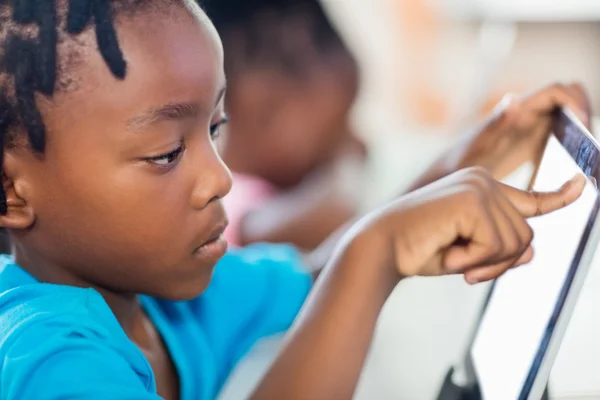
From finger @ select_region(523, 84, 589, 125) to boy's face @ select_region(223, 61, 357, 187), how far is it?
0.82 m

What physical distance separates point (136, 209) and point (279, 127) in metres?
0.97

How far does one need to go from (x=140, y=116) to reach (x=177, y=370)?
27 centimetres

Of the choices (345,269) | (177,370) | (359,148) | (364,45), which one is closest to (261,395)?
(345,269)

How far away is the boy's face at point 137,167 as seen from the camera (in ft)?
1.65

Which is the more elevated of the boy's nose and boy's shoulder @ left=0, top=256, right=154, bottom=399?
the boy's nose

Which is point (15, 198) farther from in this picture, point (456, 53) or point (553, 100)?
point (456, 53)

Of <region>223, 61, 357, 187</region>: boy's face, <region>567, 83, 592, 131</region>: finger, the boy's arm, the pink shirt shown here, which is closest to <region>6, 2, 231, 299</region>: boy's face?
the boy's arm

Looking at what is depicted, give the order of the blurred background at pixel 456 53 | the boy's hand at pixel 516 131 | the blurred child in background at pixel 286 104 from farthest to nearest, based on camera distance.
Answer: the blurred background at pixel 456 53
the blurred child in background at pixel 286 104
the boy's hand at pixel 516 131

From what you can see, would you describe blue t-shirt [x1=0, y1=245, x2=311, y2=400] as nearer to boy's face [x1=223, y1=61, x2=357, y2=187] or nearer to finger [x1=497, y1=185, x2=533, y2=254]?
finger [x1=497, y1=185, x2=533, y2=254]

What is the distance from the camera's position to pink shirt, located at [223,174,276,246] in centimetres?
124

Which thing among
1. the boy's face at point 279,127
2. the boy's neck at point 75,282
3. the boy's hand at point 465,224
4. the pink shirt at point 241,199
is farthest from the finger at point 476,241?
the boy's face at point 279,127

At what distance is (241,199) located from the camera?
4.21ft

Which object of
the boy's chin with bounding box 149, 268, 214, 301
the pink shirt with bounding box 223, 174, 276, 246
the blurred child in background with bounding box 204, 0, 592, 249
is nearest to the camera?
the boy's chin with bounding box 149, 268, 214, 301

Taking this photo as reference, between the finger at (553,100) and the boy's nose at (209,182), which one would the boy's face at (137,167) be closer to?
the boy's nose at (209,182)
